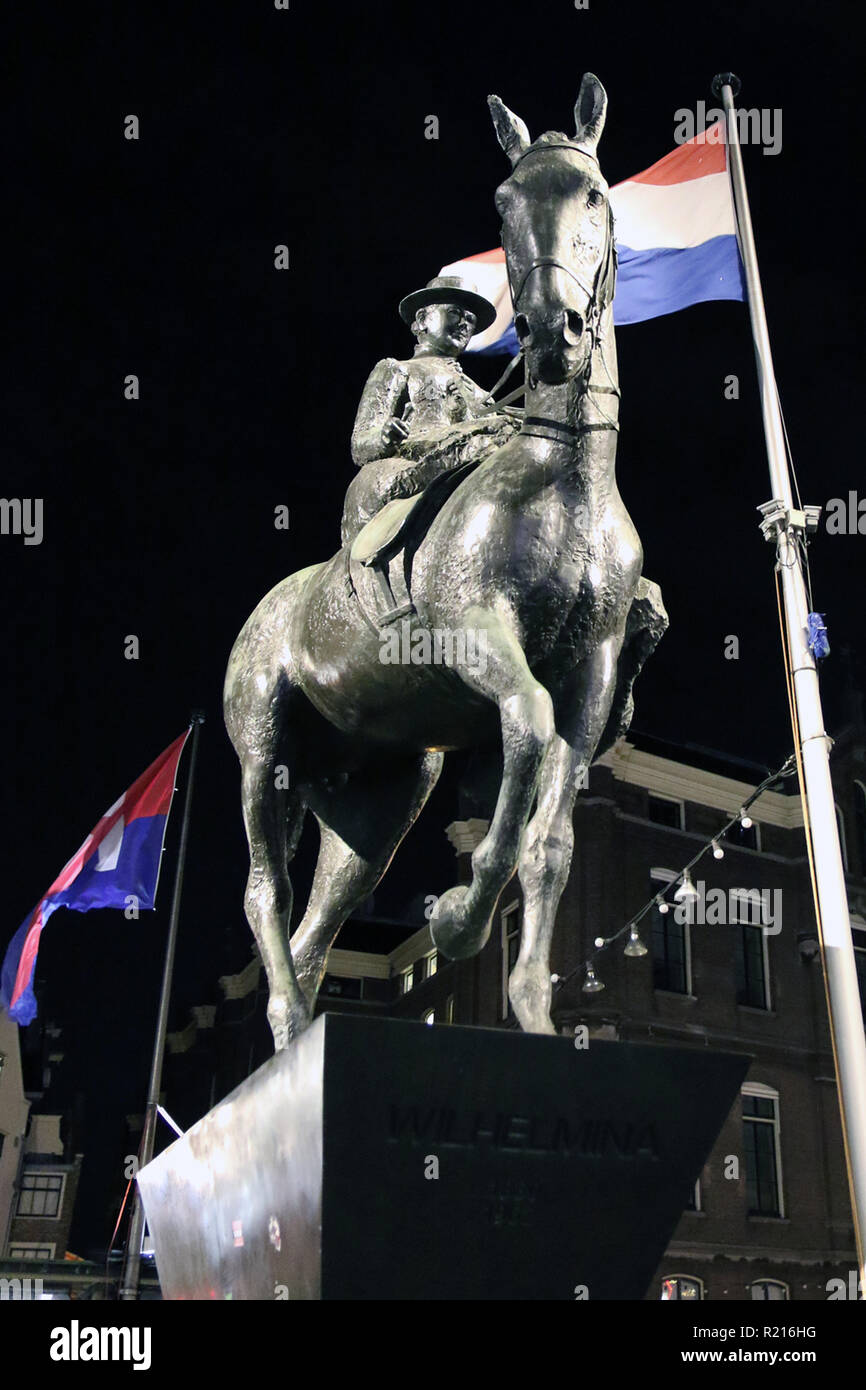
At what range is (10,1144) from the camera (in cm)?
4147

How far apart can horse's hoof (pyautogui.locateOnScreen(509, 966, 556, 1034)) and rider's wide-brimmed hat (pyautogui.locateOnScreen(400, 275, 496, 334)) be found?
283 cm

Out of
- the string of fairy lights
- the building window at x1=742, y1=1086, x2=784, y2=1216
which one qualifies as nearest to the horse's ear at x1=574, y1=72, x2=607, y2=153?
the string of fairy lights

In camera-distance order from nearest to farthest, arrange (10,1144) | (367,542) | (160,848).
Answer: (367,542) → (160,848) → (10,1144)

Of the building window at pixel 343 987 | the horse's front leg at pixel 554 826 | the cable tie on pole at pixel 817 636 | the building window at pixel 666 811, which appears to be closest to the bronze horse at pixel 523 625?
the horse's front leg at pixel 554 826

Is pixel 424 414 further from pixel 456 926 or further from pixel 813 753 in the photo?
pixel 813 753

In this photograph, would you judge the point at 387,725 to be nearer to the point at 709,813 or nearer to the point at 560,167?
the point at 560,167

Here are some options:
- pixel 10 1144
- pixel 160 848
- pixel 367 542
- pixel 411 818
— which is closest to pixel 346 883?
pixel 411 818

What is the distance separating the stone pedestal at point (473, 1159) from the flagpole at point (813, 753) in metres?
5.95

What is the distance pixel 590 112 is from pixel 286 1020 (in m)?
3.32

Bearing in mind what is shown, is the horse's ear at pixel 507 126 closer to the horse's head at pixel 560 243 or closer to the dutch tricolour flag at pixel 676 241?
the horse's head at pixel 560 243

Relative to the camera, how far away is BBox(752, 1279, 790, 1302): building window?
81.1 ft

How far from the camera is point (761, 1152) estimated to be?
26.2 metres

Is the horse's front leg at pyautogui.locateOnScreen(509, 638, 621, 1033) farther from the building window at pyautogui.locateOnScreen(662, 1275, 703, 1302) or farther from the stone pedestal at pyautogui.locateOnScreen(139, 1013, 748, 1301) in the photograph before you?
the building window at pyautogui.locateOnScreen(662, 1275, 703, 1302)
